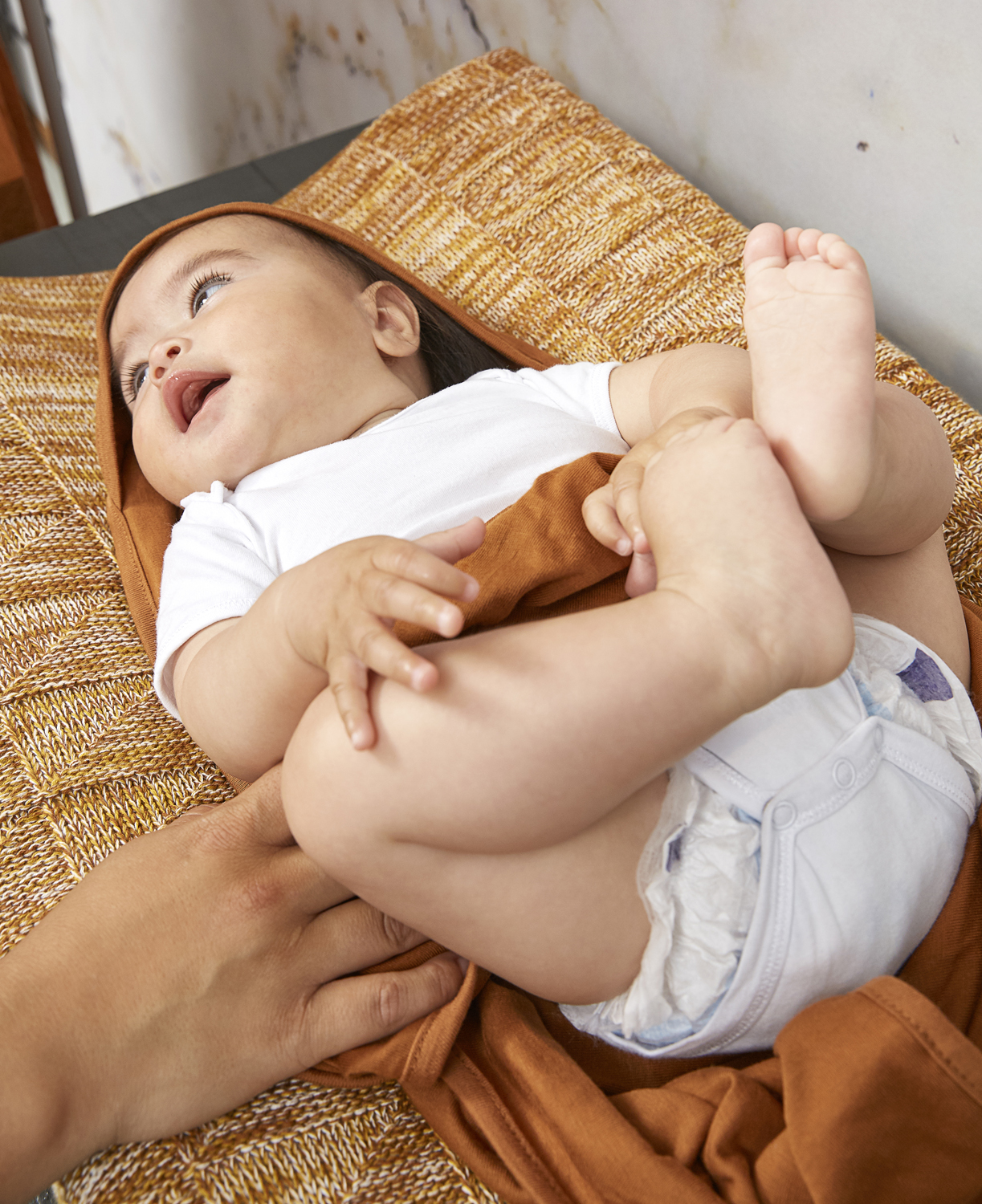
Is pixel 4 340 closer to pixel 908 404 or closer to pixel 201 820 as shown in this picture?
pixel 201 820

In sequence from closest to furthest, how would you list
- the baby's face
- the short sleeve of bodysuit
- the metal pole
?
the short sleeve of bodysuit < the baby's face < the metal pole

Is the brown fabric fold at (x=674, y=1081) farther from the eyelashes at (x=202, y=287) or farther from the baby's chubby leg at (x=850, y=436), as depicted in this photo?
the eyelashes at (x=202, y=287)

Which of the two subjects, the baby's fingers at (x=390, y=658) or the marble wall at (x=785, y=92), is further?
the marble wall at (x=785, y=92)

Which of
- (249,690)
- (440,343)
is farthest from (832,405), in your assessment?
(440,343)

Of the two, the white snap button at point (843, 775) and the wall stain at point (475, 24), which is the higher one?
the wall stain at point (475, 24)

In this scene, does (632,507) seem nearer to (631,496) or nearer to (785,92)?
(631,496)

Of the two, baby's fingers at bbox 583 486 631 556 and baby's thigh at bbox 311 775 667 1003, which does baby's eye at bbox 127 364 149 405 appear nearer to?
baby's fingers at bbox 583 486 631 556

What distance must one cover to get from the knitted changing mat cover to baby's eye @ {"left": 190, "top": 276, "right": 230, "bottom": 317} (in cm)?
26

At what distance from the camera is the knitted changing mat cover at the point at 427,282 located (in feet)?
2.22

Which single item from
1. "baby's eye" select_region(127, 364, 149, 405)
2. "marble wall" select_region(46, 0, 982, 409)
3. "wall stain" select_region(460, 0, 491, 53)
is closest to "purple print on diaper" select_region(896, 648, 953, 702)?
"marble wall" select_region(46, 0, 982, 409)

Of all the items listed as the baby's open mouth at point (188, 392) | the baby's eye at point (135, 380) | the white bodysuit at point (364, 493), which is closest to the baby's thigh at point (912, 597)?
the white bodysuit at point (364, 493)

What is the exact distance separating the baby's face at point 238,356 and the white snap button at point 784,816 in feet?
2.01

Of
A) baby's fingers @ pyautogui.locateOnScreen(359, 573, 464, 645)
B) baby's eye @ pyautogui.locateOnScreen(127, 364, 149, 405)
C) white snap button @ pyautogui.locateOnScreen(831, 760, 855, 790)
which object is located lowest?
white snap button @ pyautogui.locateOnScreen(831, 760, 855, 790)

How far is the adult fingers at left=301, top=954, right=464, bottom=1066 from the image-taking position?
70cm
